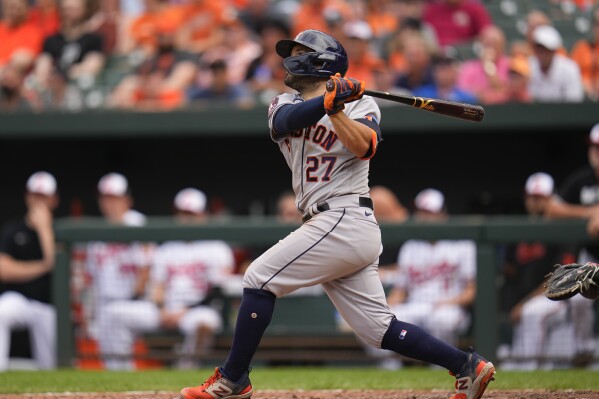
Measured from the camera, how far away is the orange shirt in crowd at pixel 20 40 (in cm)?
1104

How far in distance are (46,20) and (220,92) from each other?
8.68 feet

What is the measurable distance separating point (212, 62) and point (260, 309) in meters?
5.64

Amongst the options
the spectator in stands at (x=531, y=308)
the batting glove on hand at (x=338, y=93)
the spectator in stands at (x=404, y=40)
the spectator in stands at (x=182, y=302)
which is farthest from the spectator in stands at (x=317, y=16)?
the batting glove on hand at (x=338, y=93)

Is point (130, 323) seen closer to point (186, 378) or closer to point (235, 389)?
point (186, 378)

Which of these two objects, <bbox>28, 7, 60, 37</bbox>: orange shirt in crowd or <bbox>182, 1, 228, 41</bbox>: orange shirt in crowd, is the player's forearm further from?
<bbox>28, 7, 60, 37</bbox>: orange shirt in crowd

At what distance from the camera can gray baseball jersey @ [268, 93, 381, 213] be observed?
4.43 m

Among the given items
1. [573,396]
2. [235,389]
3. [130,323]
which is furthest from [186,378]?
[573,396]

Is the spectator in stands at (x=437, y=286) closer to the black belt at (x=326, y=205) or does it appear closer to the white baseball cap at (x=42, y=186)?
the black belt at (x=326, y=205)

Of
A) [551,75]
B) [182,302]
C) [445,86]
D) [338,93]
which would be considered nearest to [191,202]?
[182,302]

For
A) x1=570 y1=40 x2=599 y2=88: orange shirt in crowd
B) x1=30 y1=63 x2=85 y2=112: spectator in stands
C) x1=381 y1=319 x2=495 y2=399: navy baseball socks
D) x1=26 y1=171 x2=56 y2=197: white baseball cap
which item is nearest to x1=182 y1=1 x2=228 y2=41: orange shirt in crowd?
x1=30 y1=63 x2=85 y2=112: spectator in stands

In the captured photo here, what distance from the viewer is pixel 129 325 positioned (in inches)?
304

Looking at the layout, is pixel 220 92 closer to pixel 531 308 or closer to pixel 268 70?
pixel 268 70

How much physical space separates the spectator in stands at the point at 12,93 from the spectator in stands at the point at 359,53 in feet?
10.1

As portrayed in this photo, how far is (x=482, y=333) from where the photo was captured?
7199mm
